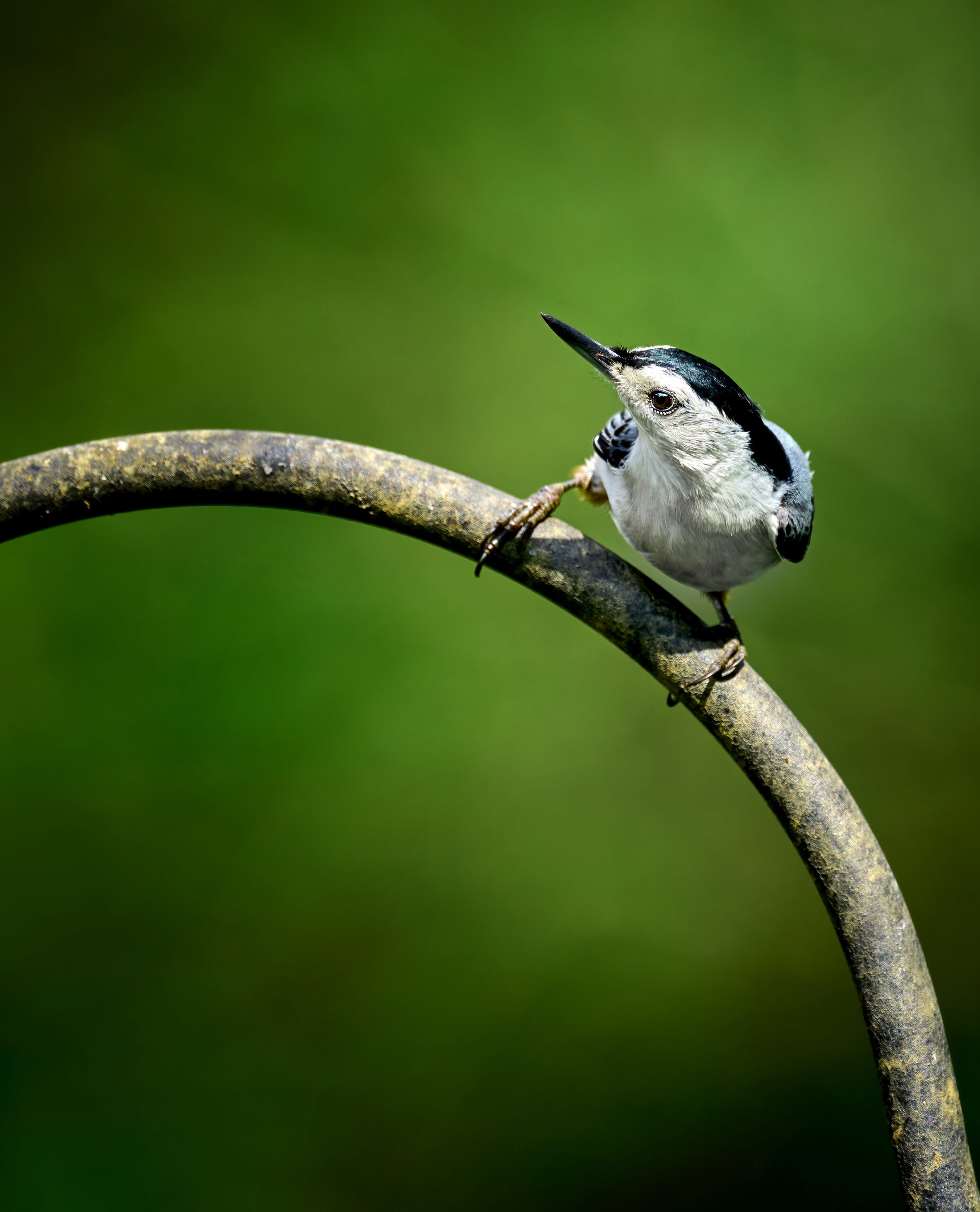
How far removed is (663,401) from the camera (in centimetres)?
56

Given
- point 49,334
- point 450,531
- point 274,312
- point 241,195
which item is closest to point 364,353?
point 274,312

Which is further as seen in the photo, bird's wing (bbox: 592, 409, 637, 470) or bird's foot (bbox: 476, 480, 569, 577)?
bird's wing (bbox: 592, 409, 637, 470)

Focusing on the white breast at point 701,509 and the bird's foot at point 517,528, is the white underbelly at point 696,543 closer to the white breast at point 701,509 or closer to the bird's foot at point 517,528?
the white breast at point 701,509

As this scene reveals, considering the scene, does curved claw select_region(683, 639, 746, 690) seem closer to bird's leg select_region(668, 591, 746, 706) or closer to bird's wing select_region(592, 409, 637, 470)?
bird's leg select_region(668, 591, 746, 706)

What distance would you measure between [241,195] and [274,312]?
0.55ft

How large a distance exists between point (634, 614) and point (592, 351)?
0.16 meters

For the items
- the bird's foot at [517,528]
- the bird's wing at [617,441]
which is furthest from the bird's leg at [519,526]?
the bird's wing at [617,441]

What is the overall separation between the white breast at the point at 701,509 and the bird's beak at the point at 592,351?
5cm

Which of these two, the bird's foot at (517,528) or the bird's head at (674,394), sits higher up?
the bird's head at (674,394)

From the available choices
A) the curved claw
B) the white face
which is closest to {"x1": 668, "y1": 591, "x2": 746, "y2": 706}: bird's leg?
the curved claw

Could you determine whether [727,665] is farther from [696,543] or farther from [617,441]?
[617,441]

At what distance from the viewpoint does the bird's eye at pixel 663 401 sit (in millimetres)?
558

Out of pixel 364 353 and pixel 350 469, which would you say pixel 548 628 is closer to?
pixel 364 353

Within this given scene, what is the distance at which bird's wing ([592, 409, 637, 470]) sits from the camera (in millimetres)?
684
